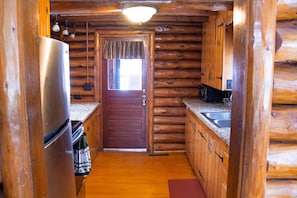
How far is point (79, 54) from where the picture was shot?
4.73 m

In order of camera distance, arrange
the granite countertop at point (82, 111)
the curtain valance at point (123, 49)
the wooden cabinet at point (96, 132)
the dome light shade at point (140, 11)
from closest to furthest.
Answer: the dome light shade at point (140, 11) → the granite countertop at point (82, 111) → the wooden cabinet at point (96, 132) → the curtain valance at point (123, 49)

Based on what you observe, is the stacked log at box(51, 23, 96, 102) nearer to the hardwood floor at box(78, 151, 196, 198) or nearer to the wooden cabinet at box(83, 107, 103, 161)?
the wooden cabinet at box(83, 107, 103, 161)

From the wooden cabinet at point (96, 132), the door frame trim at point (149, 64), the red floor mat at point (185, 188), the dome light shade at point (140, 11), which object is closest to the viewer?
the dome light shade at point (140, 11)

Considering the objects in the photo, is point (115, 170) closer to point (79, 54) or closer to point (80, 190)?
point (80, 190)

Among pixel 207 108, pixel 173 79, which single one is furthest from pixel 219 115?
pixel 173 79

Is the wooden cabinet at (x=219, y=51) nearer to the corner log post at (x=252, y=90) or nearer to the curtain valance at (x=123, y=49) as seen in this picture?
the curtain valance at (x=123, y=49)

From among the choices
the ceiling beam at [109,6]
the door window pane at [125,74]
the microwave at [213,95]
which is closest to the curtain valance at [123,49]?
the door window pane at [125,74]

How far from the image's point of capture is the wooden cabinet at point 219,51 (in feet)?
11.0

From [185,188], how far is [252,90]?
2.64 m

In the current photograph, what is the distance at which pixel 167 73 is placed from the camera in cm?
476

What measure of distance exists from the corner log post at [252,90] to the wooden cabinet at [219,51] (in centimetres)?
198

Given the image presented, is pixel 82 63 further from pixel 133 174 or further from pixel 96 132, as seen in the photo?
pixel 133 174

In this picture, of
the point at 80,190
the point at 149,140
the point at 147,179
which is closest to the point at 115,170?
the point at 147,179

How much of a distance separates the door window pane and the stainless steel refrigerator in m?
3.10
